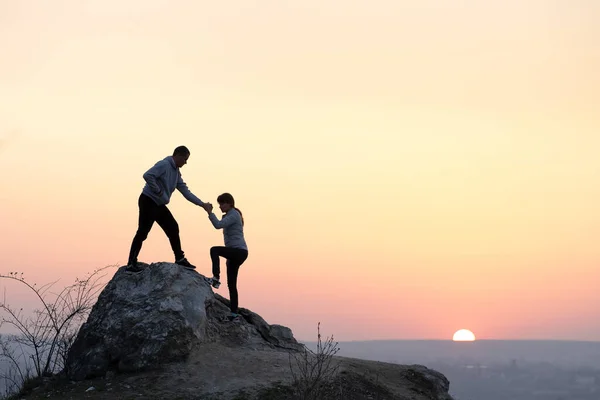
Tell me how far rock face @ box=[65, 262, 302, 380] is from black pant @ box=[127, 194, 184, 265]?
0.46m

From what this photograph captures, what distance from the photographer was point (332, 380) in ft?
52.2

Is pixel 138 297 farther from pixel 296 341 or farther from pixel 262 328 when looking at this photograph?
pixel 296 341

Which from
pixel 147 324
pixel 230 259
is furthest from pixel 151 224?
pixel 147 324

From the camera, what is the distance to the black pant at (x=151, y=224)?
16.8m

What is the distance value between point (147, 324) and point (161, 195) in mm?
2714

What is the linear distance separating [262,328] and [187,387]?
4312 mm

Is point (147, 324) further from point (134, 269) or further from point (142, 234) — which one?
point (142, 234)

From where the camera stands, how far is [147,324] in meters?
16.2

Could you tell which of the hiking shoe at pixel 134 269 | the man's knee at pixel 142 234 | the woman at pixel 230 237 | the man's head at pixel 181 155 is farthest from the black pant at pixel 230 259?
the man's head at pixel 181 155

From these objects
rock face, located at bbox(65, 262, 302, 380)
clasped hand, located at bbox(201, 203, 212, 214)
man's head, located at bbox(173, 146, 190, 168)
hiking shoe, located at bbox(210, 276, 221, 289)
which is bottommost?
rock face, located at bbox(65, 262, 302, 380)

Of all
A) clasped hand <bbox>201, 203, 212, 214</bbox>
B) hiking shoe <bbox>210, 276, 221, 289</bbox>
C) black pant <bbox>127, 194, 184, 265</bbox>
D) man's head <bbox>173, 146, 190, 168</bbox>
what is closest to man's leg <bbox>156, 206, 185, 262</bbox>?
black pant <bbox>127, 194, 184, 265</bbox>

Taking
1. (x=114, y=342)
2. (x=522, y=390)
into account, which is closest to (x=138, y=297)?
(x=114, y=342)

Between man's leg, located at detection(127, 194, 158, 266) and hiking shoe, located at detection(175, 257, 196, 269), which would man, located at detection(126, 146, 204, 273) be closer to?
man's leg, located at detection(127, 194, 158, 266)

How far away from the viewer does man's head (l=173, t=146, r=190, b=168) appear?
54.5 ft
